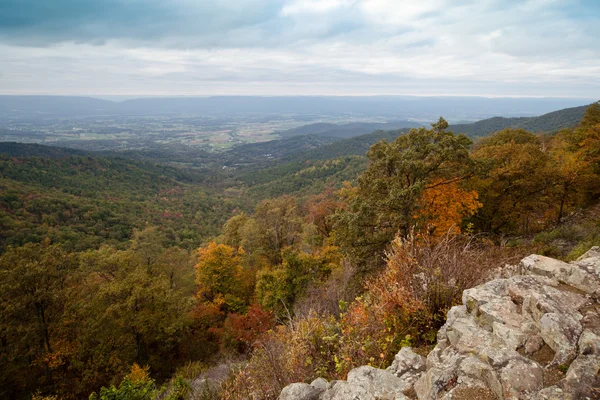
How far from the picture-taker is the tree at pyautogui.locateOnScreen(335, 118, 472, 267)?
44.8 feet

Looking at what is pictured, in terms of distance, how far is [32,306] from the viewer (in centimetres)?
1562

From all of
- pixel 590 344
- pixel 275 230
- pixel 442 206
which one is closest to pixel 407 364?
pixel 590 344

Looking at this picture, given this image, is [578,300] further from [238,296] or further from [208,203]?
[208,203]

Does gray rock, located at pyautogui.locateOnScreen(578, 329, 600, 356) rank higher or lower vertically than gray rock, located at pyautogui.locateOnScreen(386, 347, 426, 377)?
higher

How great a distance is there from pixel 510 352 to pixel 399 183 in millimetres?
11564

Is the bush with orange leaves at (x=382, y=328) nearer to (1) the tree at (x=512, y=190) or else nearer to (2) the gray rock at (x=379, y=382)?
Answer: (2) the gray rock at (x=379, y=382)

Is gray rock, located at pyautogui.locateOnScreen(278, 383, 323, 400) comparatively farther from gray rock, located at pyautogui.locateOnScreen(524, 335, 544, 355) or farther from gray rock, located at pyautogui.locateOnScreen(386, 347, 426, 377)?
gray rock, located at pyautogui.locateOnScreen(524, 335, 544, 355)

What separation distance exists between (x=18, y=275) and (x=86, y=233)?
6200cm

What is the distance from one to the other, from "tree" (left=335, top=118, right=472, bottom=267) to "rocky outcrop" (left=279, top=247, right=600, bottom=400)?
7861 millimetres

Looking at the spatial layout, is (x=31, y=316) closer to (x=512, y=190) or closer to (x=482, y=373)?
(x=482, y=373)

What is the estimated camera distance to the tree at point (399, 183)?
13.7 meters

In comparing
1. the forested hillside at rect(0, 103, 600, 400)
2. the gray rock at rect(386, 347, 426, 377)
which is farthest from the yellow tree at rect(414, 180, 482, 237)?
the gray rock at rect(386, 347, 426, 377)

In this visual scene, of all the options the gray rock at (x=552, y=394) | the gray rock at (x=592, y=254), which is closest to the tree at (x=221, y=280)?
the gray rock at (x=592, y=254)

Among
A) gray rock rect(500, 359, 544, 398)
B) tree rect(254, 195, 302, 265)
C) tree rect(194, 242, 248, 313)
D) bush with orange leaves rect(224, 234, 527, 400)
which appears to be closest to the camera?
gray rock rect(500, 359, 544, 398)
